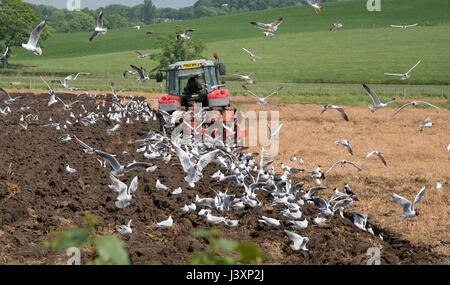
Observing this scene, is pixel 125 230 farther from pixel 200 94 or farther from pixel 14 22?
pixel 14 22

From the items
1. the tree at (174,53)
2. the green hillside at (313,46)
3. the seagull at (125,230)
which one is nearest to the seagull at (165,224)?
the seagull at (125,230)

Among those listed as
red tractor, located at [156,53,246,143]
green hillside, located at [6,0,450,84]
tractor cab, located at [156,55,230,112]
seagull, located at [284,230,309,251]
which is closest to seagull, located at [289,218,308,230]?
seagull, located at [284,230,309,251]

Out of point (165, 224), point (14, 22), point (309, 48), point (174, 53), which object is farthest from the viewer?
point (309, 48)

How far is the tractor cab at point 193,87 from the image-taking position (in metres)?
15.1

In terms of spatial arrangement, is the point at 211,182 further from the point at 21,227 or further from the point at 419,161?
the point at 419,161

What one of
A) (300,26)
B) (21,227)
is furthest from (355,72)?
(21,227)

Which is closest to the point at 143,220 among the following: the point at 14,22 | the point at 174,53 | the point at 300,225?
the point at 300,225

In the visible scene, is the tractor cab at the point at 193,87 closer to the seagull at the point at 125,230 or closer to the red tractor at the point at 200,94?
the red tractor at the point at 200,94

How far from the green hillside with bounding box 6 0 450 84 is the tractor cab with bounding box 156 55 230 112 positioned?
1556 inches

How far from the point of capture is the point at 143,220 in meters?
7.22

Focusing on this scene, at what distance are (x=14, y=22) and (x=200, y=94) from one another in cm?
6300

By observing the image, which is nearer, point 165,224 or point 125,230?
point 125,230

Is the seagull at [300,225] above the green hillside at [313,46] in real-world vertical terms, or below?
above

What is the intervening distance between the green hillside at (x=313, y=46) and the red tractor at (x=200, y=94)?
130ft
